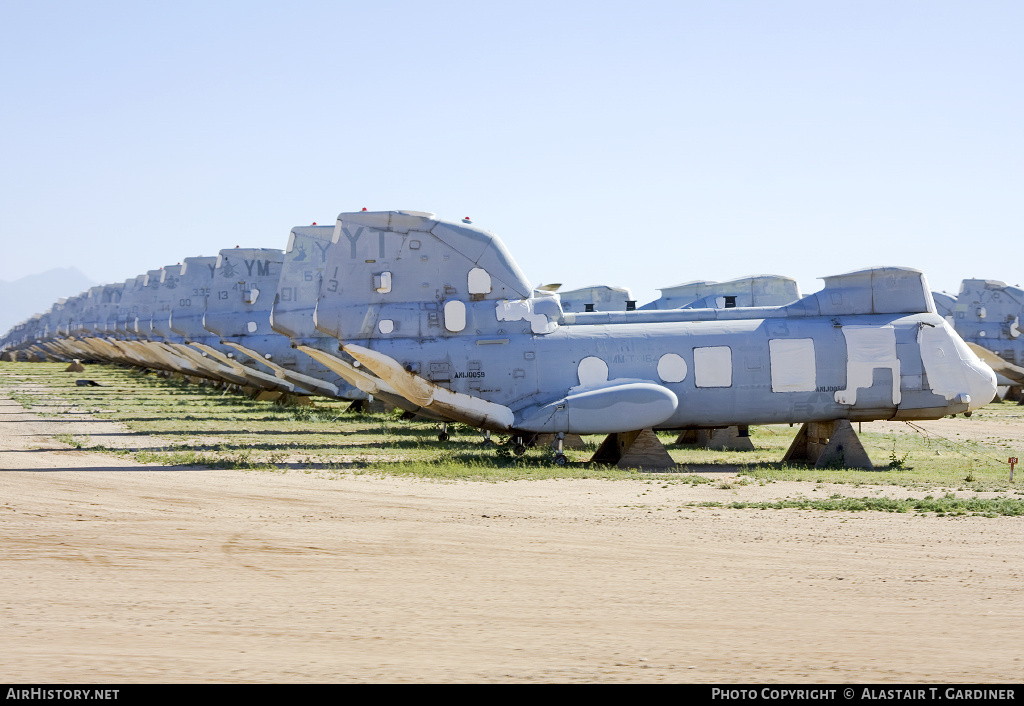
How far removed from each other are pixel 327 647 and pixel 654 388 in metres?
13.3

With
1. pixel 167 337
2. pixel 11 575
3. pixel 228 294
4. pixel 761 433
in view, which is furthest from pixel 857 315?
pixel 167 337

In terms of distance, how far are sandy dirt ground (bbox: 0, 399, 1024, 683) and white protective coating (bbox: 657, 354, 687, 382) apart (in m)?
5.23

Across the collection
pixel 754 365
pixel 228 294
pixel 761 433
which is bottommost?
pixel 761 433

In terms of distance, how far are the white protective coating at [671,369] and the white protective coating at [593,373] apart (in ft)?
3.74

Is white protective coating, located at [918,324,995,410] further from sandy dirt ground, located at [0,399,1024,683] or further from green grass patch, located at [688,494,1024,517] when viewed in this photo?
sandy dirt ground, located at [0,399,1024,683]

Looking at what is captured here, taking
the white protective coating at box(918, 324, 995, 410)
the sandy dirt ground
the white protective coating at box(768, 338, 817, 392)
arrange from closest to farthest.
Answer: the sandy dirt ground
the white protective coating at box(768, 338, 817, 392)
the white protective coating at box(918, 324, 995, 410)

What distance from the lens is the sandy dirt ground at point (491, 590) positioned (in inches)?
281

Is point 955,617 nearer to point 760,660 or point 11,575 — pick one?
point 760,660

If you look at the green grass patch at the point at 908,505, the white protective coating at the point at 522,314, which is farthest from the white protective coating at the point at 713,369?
the green grass patch at the point at 908,505

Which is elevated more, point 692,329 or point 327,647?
point 692,329

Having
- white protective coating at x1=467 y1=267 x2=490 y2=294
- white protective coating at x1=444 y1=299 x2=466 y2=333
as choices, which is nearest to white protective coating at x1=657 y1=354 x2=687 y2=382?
white protective coating at x1=467 y1=267 x2=490 y2=294

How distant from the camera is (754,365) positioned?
2070cm

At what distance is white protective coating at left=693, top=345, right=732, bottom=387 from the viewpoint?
2062 centimetres

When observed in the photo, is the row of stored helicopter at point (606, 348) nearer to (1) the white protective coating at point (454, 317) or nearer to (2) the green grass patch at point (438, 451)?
(1) the white protective coating at point (454, 317)
